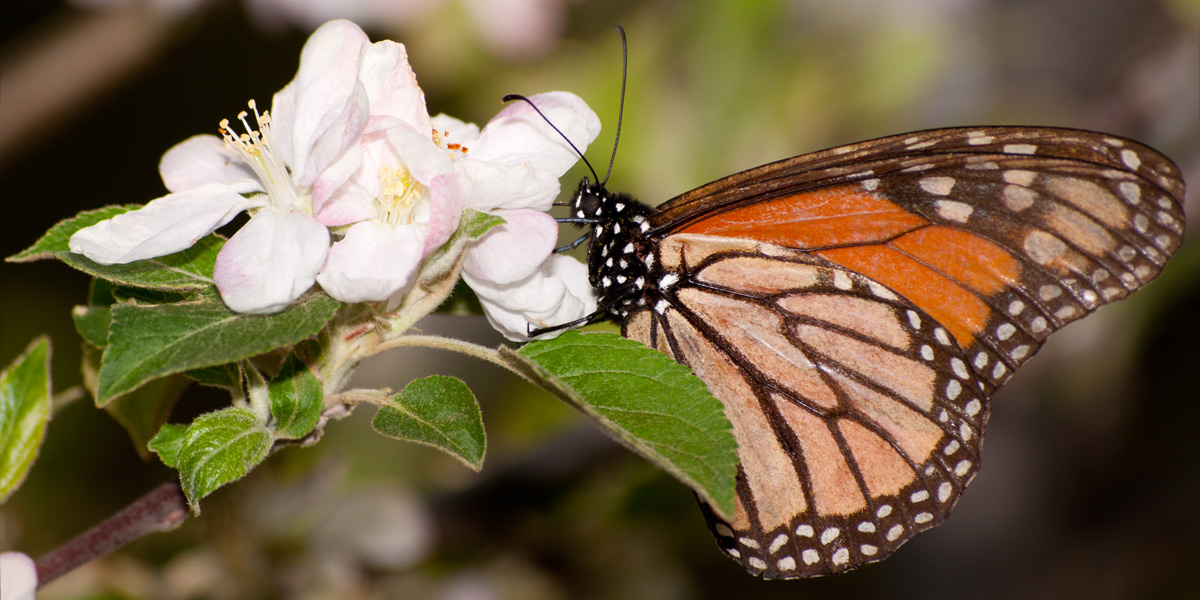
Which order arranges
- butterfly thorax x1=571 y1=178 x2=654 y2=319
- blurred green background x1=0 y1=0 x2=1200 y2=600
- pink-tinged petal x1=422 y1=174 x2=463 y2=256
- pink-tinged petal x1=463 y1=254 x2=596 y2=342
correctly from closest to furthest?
pink-tinged petal x1=422 y1=174 x2=463 y2=256
pink-tinged petal x1=463 y1=254 x2=596 y2=342
butterfly thorax x1=571 y1=178 x2=654 y2=319
blurred green background x1=0 y1=0 x2=1200 y2=600

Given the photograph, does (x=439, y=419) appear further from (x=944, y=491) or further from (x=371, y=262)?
(x=944, y=491)

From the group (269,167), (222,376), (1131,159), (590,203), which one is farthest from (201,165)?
(1131,159)

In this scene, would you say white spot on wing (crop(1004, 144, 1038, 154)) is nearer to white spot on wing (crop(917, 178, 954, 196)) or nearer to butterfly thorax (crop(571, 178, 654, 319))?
white spot on wing (crop(917, 178, 954, 196))

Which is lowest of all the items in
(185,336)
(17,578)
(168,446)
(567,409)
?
(567,409)

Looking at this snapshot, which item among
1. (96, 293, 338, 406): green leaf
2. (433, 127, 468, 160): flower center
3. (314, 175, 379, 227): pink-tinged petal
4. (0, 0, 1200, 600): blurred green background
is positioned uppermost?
(433, 127, 468, 160): flower center

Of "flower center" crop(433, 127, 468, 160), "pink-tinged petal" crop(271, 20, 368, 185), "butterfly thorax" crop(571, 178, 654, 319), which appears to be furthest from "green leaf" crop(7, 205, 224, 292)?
"butterfly thorax" crop(571, 178, 654, 319)

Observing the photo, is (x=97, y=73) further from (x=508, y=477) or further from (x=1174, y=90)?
(x=1174, y=90)

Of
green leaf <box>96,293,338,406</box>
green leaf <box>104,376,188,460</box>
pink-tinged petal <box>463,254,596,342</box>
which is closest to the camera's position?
green leaf <box>96,293,338,406</box>
